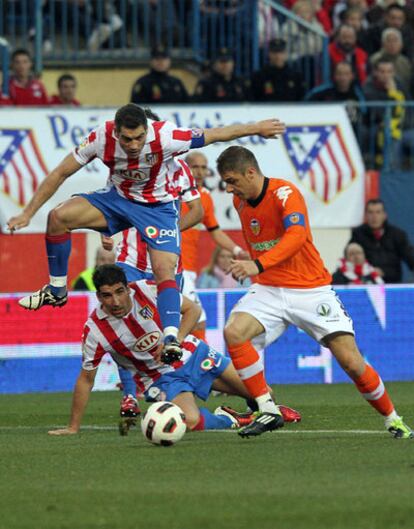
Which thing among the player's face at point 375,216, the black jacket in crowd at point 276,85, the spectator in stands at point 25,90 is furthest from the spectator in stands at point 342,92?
the spectator in stands at point 25,90

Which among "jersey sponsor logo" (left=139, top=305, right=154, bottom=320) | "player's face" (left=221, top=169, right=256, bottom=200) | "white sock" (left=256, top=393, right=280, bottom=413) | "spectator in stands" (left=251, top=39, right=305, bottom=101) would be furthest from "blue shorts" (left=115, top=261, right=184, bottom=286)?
"spectator in stands" (left=251, top=39, right=305, bottom=101)

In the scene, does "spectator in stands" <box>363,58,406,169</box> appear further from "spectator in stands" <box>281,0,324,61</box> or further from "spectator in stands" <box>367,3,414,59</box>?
"spectator in stands" <box>281,0,324,61</box>

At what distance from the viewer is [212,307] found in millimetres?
17031

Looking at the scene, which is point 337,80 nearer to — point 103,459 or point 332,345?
point 332,345

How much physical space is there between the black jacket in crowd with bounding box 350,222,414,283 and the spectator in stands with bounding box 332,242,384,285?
0.44 m

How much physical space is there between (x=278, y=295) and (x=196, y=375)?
49.4 inches

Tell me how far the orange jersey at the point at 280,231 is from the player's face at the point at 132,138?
781 mm

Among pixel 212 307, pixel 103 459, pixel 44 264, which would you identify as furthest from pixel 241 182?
pixel 44 264

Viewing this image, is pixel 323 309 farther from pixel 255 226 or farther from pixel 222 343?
pixel 222 343

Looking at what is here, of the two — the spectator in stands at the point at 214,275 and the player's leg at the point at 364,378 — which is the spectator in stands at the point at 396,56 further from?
the player's leg at the point at 364,378

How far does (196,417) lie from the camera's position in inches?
451

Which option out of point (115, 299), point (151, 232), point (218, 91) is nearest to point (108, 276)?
point (115, 299)

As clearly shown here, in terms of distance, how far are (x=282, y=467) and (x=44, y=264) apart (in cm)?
1062

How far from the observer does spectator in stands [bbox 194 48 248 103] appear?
2008 cm
